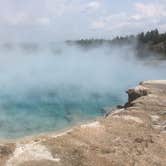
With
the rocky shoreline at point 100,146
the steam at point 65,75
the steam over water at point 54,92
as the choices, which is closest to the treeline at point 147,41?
the steam at point 65,75

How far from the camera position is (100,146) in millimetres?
14172

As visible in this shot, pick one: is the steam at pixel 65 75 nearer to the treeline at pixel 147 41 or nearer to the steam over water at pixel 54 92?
the steam over water at pixel 54 92

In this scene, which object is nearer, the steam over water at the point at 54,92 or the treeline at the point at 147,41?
the steam over water at the point at 54,92

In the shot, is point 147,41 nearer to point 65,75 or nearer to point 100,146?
point 65,75

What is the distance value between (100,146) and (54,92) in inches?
1433

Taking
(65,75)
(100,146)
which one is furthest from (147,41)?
(100,146)

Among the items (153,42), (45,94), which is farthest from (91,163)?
(153,42)

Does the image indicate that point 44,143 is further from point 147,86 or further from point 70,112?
point 70,112

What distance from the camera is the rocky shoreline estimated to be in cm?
1289

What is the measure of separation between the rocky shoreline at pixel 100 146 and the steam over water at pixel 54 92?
15.6 m

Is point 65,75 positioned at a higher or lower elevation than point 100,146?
lower

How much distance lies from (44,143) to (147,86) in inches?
595

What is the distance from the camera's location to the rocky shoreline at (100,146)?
12.9 m

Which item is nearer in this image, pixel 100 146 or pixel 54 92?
pixel 100 146
